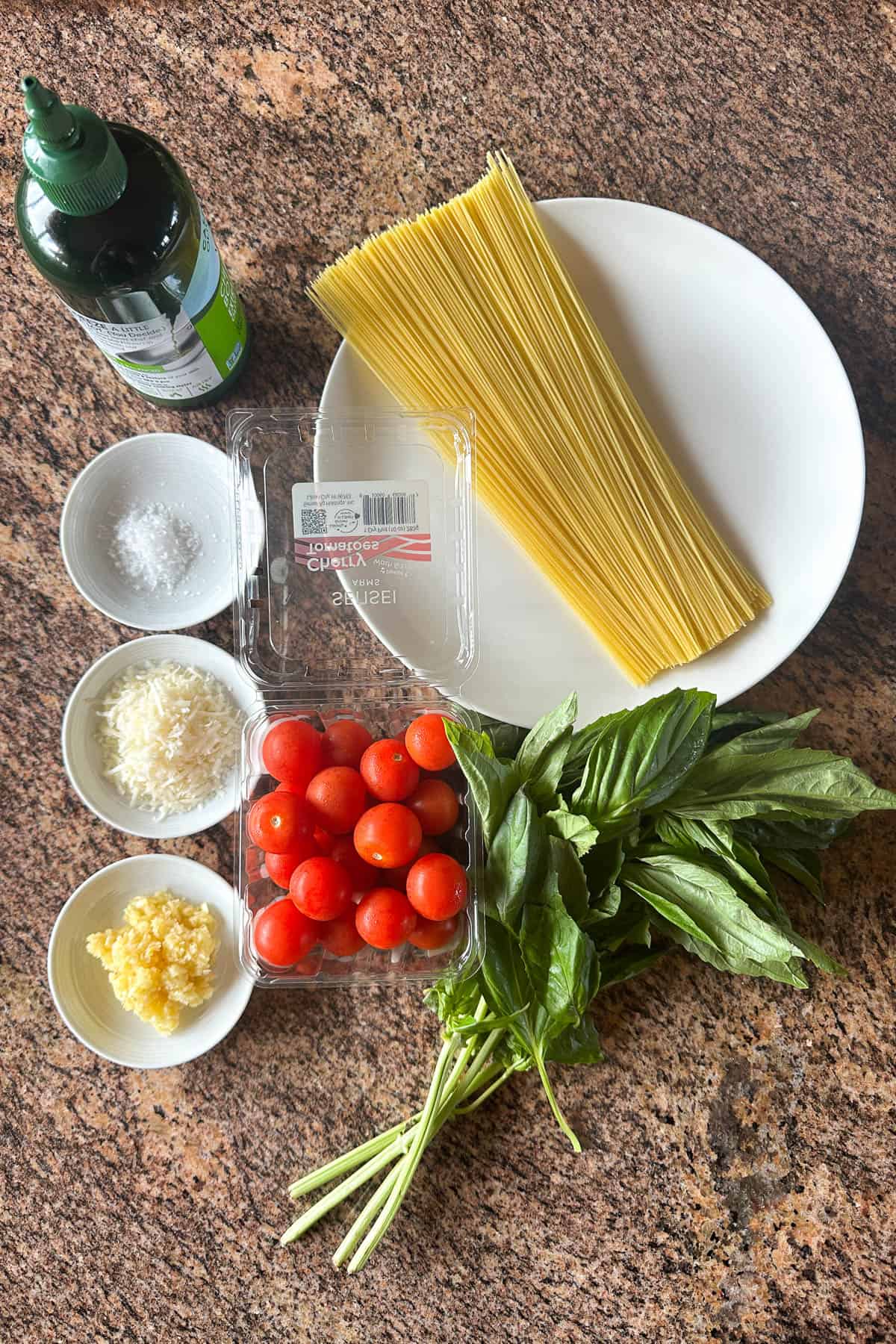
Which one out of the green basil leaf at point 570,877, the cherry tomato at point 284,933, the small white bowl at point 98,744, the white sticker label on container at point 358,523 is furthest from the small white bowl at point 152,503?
the green basil leaf at point 570,877

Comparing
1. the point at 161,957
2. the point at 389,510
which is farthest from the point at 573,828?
the point at 161,957

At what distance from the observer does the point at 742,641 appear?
37.8 inches

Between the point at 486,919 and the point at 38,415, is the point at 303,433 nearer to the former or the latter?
the point at 38,415

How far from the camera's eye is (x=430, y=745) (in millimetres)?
878

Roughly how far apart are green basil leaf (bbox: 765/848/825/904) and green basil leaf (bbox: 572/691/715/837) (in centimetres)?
22

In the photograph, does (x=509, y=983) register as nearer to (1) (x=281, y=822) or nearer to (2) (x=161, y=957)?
(1) (x=281, y=822)

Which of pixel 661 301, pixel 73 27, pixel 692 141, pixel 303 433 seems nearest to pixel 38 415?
pixel 303 433

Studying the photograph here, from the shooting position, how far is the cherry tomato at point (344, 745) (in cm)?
90

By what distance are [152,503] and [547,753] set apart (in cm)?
56

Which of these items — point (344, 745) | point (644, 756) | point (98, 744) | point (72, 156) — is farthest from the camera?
point (98, 744)

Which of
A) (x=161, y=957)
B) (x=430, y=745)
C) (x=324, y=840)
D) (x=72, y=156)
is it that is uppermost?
(x=72, y=156)

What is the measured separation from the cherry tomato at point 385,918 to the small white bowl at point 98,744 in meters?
0.24

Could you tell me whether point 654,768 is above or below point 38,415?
above

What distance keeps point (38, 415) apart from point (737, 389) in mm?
816
